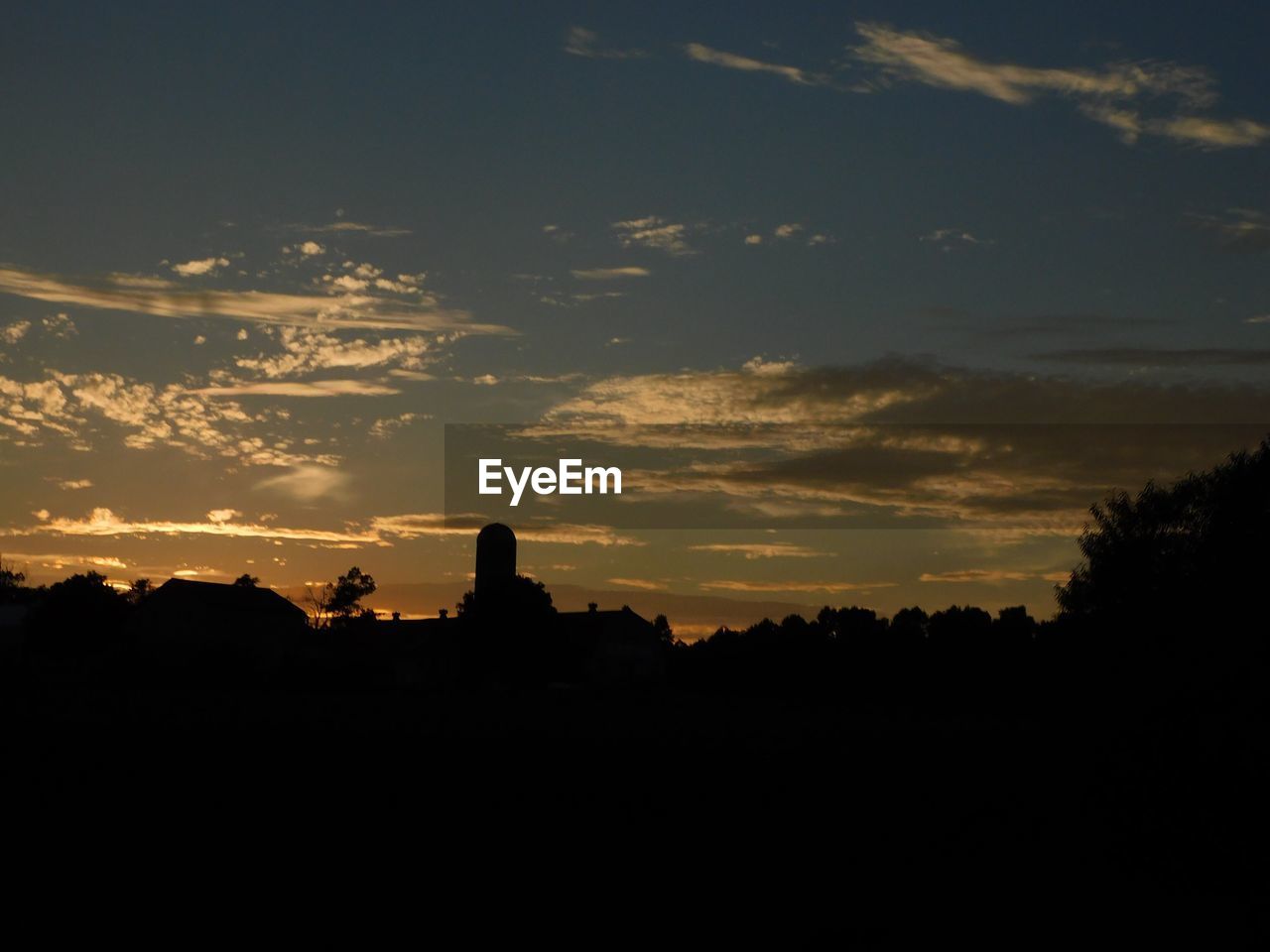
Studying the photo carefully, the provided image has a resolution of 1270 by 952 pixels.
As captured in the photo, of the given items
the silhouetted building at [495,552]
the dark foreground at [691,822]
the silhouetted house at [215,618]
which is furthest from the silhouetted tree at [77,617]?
the dark foreground at [691,822]

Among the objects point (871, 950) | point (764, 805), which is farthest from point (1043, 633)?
point (871, 950)

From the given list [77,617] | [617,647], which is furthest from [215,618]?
[617,647]

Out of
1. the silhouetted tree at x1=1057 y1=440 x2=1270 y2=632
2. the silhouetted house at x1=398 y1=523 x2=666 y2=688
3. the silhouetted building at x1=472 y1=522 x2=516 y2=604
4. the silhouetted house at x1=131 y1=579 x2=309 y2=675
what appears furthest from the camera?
the silhouetted building at x1=472 y1=522 x2=516 y2=604

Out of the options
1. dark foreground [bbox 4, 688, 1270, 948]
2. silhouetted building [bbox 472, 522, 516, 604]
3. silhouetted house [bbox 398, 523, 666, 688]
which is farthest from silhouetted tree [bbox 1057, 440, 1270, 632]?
silhouetted building [bbox 472, 522, 516, 604]

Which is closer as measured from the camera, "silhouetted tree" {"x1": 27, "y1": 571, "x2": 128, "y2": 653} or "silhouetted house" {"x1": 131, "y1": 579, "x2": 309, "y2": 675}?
"silhouetted house" {"x1": 131, "y1": 579, "x2": 309, "y2": 675}

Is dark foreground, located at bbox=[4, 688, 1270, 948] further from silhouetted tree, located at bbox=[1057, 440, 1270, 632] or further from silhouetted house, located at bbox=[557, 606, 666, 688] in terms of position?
silhouetted house, located at bbox=[557, 606, 666, 688]

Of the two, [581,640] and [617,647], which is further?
[617,647]

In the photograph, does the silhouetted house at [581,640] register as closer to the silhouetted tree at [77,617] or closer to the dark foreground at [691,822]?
the silhouetted tree at [77,617]

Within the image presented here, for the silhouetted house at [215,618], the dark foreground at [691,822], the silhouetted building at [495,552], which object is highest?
the silhouetted building at [495,552]

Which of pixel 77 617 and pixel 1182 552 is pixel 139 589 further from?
pixel 1182 552

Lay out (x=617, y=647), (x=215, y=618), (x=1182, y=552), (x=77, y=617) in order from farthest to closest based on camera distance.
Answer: (x=617, y=647), (x=77, y=617), (x=215, y=618), (x=1182, y=552)

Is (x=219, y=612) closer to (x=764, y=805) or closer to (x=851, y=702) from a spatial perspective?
(x=851, y=702)

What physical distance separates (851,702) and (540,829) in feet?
194

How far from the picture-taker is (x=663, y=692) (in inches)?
3472
